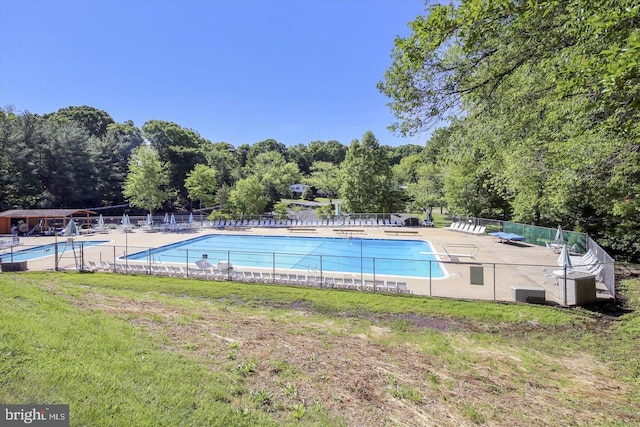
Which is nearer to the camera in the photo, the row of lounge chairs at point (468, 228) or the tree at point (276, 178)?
the row of lounge chairs at point (468, 228)

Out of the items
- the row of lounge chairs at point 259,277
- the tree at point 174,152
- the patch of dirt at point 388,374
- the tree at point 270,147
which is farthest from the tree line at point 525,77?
the tree at point 270,147

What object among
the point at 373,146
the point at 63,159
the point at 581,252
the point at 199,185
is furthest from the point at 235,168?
the point at 581,252

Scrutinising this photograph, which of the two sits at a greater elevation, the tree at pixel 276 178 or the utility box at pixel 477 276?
the tree at pixel 276 178

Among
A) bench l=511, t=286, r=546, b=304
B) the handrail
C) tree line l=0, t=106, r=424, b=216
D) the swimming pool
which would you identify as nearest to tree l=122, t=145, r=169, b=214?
tree line l=0, t=106, r=424, b=216

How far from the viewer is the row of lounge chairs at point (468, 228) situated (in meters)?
23.9

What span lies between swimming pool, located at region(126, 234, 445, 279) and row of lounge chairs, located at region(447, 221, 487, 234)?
527 cm

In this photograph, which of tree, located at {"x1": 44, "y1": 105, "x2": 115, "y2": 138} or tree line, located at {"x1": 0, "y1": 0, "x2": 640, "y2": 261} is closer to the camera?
tree line, located at {"x1": 0, "y1": 0, "x2": 640, "y2": 261}

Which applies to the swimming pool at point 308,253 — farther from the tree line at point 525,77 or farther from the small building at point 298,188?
the small building at point 298,188

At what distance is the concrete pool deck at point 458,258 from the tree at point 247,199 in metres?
4.88

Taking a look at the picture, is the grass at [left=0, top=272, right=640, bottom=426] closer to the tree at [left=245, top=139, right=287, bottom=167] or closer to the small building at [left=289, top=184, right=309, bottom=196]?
the small building at [left=289, top=184, right=309, bottom=196]

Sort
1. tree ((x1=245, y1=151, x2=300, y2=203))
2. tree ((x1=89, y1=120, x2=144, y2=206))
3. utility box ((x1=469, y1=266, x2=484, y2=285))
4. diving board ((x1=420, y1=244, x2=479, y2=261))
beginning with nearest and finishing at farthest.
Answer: utility box ((x1=469, y1=266, x2=484, y2=285)), diving board ((x1=420, y1=244, x2=479, y2=261)), tree ((x1=89, y1=120, x2=144, y2=206)), tree ((x1=245, y1=151, x2=300, y2=203))

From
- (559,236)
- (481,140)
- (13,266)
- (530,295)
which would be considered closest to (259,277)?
(481,140)

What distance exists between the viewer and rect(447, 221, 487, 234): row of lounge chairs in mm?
23906

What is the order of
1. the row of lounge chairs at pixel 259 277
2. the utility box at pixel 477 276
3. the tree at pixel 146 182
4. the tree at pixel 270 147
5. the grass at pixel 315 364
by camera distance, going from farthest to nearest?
1. the tree at pixel 270 147
2. the tree at pixel 146 182
3. the row of lounge chairs at pixel 259 277
4. the utility box at pixel 477 276
5. the grass at pixel 315 364
